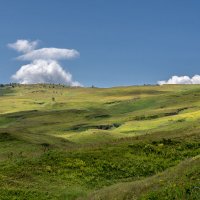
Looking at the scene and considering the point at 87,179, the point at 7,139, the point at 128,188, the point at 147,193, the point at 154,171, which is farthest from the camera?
the point at 7,139

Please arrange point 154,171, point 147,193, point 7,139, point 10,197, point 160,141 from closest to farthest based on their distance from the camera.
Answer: point 147,193 → point 10,197 → point 154,171 → point 160,141 → point 7,139

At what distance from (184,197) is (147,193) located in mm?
3720

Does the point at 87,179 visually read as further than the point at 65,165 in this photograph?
No

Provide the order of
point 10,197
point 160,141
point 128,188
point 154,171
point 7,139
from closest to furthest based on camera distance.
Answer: point 128,188 < point 10,197 < point 154,171 < point 160,141 < point 7,139

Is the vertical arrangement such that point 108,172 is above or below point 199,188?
below

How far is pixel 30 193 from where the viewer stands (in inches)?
1494

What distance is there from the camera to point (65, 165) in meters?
48.8

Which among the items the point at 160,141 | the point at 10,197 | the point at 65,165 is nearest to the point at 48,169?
the point at 65,165

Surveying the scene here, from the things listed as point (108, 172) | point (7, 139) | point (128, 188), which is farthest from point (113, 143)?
point (128, 188)

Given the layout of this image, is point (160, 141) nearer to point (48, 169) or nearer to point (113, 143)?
point (113, 143)

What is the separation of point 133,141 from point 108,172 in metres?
12.8

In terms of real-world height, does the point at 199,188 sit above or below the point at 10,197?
above

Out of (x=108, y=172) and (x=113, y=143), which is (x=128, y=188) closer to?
(x=108, y=172)

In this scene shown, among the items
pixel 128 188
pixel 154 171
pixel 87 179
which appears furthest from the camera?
pixel 154 171
